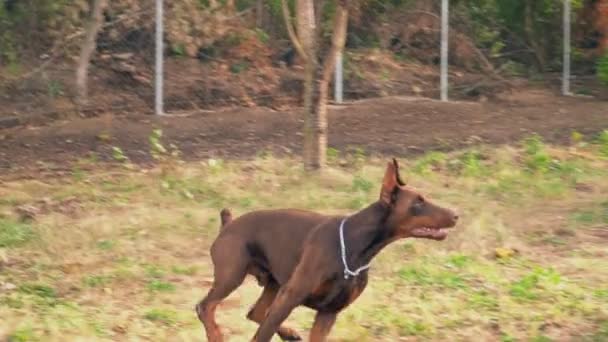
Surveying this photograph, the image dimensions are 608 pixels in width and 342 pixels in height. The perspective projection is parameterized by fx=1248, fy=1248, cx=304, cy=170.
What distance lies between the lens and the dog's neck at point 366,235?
6316 millimetres

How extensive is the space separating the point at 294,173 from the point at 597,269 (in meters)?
3.99

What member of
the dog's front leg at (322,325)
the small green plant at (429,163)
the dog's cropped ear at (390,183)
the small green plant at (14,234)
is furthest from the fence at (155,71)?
the dog's cropped ear at (390,183)

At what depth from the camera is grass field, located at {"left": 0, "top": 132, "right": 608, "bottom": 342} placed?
7.70 metres

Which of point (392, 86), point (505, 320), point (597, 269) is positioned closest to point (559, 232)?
point (597, 269)

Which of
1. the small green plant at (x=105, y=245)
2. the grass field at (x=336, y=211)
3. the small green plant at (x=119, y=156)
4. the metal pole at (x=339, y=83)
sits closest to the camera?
the grass field at (x=336, y=211)

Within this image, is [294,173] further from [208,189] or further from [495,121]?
[495,121]

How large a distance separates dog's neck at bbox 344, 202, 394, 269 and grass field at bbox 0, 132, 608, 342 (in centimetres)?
122

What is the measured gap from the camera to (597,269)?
29.7 feet

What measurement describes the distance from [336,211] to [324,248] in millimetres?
4461

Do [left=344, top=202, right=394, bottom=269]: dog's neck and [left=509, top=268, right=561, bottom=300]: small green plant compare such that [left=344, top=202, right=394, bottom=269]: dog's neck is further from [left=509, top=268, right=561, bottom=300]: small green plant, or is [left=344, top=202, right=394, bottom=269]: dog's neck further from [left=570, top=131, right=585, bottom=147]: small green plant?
[left=570, top=131, right=585, bottom=147]: small green plant

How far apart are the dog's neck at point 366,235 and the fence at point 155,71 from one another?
363 inches

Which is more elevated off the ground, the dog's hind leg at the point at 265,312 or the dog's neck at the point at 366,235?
the dog's neck at the point at 366,235

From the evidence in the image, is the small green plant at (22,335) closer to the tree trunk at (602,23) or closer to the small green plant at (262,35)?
the small green plant at (262,35)

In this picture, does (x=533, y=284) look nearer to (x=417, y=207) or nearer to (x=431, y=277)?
(x=431, y=277)
